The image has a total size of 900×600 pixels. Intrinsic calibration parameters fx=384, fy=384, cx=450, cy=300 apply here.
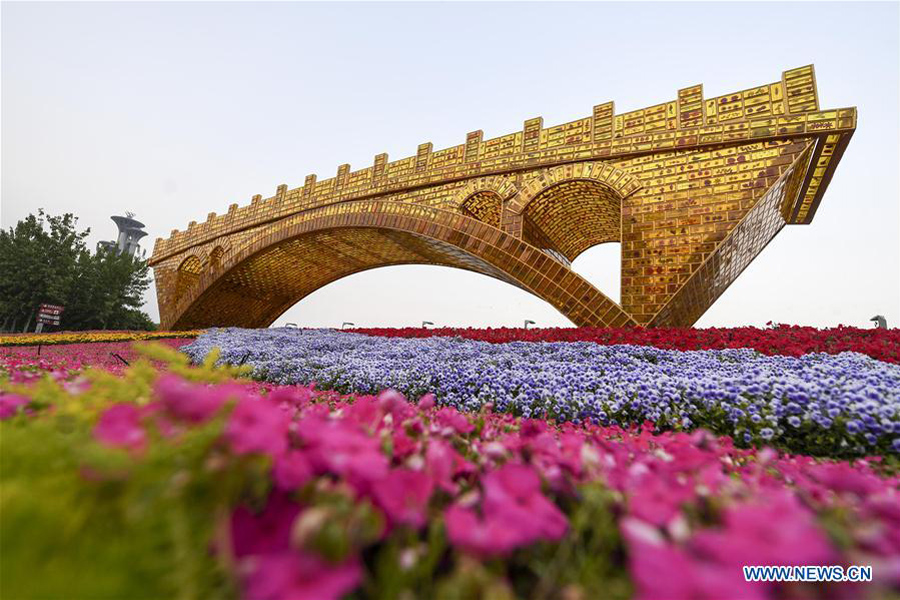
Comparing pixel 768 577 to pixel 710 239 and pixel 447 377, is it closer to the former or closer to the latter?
pixel 447 377

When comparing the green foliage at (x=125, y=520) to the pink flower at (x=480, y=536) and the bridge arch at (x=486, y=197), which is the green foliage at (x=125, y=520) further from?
the bridge arch at (x=486, y=197)

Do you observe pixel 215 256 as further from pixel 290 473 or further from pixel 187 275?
pixel 290 473

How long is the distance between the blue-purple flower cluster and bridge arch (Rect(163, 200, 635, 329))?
3.99 m

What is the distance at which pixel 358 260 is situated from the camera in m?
17.2

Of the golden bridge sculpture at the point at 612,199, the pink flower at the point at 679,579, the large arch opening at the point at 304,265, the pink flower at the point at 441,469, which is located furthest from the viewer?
the large arch opening at the point at 304,265

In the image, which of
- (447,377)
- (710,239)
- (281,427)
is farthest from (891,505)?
(710,239)

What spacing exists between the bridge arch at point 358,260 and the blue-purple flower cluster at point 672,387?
3991 millimetres

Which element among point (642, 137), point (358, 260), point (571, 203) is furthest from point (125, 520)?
point (358, 260)

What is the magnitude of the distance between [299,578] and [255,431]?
0.23 m

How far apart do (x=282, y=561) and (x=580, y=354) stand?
546 cm

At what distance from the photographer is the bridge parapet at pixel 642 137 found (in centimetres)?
805

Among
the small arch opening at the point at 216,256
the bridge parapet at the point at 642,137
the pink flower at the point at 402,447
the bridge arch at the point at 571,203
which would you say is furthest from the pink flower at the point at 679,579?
the small arch opening at the point at 216,256

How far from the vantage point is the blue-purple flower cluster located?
8.64ft

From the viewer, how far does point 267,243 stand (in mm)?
15156
